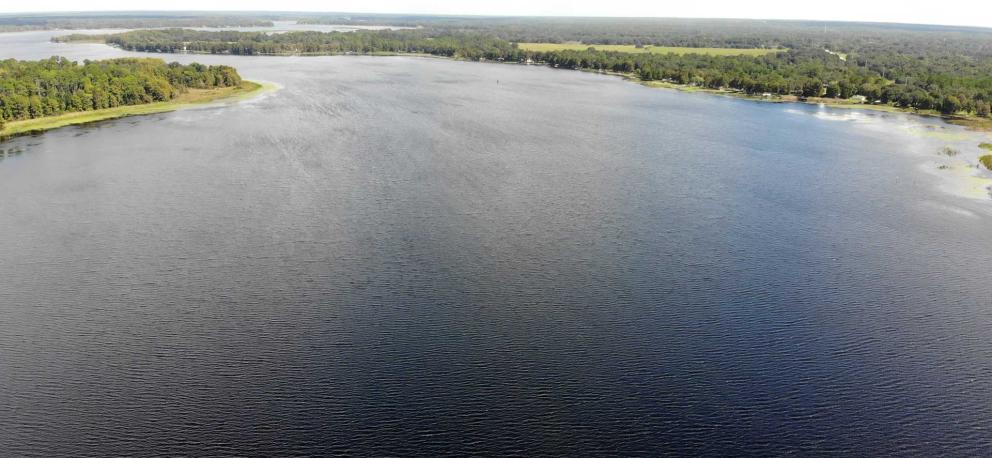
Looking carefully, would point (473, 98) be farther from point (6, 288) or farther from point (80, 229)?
point (6, 288)

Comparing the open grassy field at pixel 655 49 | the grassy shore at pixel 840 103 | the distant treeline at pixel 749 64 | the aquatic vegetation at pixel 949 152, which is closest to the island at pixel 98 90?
the grassy shore at pixel 840 103

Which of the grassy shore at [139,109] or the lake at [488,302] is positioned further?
the grassy shore at [139,109]

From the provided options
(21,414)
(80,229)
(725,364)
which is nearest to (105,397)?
(21,414)

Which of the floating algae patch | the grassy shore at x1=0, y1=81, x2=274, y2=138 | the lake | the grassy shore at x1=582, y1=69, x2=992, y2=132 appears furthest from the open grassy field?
the lake

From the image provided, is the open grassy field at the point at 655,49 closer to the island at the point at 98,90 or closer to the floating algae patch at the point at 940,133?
the floating algae patch at the point at 940,133

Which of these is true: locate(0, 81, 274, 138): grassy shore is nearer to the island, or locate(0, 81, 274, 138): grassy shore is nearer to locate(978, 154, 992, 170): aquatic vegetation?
the island

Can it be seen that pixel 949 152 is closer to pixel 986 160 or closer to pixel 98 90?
pixel 986 160
